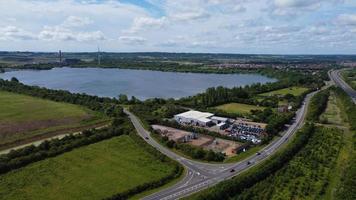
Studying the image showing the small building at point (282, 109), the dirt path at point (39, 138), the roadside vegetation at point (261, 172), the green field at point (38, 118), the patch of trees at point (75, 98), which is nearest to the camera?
the roadside vegetation at point (261, 172)

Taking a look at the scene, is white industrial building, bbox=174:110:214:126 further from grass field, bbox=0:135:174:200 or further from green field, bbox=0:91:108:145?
grass field, bbox=0:135:174:200

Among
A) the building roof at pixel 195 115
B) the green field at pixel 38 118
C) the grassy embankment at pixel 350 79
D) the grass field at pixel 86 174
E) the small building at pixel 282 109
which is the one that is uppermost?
the grassy embankment at pixel 350 79

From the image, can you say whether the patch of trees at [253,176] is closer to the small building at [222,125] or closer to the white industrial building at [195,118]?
the small building at [222,125]

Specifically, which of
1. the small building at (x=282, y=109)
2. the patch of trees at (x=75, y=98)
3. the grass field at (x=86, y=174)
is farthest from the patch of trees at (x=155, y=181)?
the small building at (x=282, y=109)

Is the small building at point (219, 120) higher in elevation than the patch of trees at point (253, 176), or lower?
higher

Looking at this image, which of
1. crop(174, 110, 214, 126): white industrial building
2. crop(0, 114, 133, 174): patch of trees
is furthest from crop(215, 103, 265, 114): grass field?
crop(0, 114, 133, 174): patch of trees

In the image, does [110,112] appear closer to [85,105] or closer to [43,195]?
[85,105]

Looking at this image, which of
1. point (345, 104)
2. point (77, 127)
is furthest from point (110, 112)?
point (345, 104)

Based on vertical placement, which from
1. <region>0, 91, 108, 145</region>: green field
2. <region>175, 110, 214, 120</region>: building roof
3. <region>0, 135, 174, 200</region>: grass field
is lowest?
<region>0, 135, 174, 200</region>: grass field
